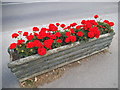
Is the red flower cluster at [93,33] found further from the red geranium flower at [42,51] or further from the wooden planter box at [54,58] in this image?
the red geranium flower at [42,51]

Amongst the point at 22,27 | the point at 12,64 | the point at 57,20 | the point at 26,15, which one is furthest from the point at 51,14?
the point at 12,64

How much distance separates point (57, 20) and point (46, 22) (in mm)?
493

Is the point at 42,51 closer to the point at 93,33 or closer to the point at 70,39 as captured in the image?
the point at 70,39

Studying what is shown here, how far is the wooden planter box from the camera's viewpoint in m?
1.83

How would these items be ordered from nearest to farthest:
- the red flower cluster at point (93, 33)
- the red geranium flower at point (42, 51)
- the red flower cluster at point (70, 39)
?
the red geranium flower at point (42, 51) → the red flower cluster at point (70, 39) → the red flower cluster at point (93, 33)

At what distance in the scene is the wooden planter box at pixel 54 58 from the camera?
1.83 m

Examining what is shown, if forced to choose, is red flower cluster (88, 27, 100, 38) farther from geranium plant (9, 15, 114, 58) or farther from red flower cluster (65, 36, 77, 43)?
Result: red flower cluster (65, 36, 77, 43)

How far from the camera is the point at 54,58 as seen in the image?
6.92 feet

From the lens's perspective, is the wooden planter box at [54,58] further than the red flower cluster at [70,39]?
No

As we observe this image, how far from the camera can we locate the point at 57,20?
189 inches

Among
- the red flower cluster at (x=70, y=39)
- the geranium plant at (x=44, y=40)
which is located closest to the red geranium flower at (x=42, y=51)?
the geranium plant at (x=44, y=40)

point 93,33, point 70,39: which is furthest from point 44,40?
point 93,33

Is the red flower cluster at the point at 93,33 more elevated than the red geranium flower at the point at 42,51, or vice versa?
the red flower cluster at the point at 93,33

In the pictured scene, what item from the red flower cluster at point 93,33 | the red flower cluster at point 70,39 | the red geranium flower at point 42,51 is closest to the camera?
the red geranium flower at point 42,51
